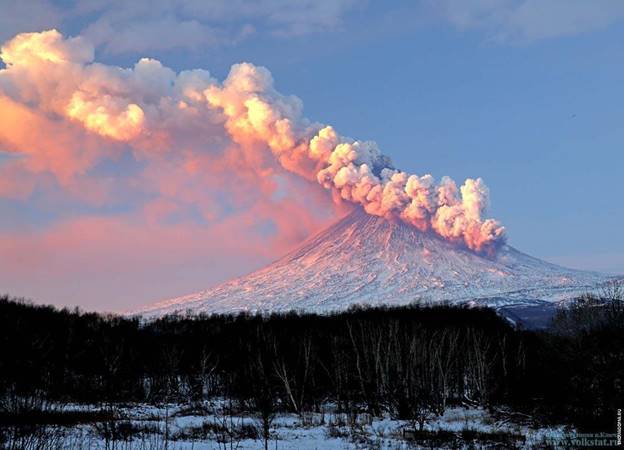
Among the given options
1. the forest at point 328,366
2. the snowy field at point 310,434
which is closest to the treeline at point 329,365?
the forest at point 328,366

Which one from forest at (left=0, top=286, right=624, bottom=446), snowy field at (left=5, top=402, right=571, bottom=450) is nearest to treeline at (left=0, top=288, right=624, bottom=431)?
forest at (left=0, top=286, right=624, bottom=446)

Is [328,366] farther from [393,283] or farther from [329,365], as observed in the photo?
[393,283]

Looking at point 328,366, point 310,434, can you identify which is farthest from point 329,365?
point 310,434

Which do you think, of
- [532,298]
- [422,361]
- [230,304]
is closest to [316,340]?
[422,361]

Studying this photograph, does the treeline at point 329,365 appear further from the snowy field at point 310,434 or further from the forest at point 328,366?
the snowy field at point 310,434

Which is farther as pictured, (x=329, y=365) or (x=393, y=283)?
(x=393, y=283)
